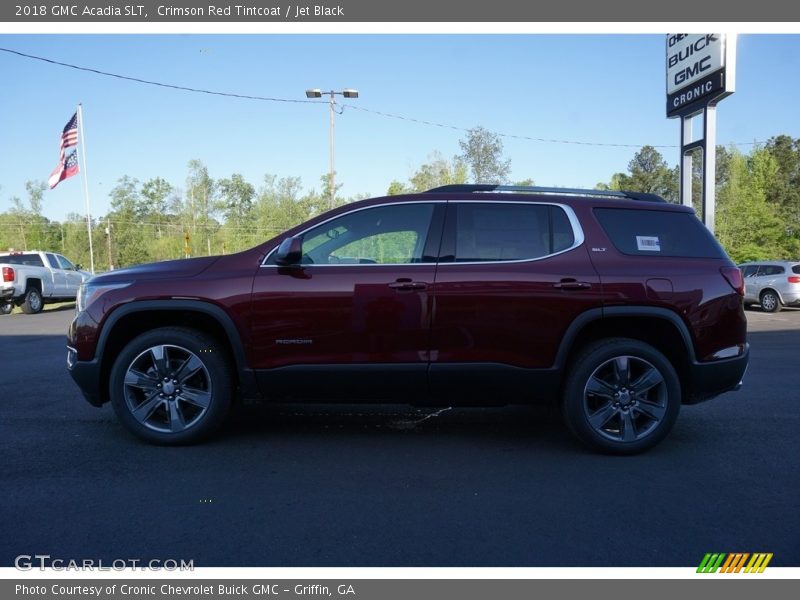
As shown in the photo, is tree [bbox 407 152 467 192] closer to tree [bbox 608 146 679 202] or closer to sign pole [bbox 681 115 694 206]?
sign pole [bbox 681 115 694 206]

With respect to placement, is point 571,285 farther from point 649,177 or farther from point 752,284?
point 649,177

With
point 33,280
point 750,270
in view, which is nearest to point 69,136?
point 33,280

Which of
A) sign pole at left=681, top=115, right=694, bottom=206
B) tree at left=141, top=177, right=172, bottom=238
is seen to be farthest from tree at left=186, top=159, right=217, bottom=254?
sign pole at left=681, top=115, right=694, bottom=206

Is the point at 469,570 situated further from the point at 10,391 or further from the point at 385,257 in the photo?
the point at 10,391

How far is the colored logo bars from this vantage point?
2.81m

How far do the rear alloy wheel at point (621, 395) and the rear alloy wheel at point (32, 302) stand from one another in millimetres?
19034

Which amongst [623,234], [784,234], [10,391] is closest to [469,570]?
[623,234]

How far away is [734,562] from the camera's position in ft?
9.35

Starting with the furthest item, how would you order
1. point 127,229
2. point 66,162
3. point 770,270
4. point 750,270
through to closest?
point 127,229 → point 66,162 → point 750,270 → point 770,270

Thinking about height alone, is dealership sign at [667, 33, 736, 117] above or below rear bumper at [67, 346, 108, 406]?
above

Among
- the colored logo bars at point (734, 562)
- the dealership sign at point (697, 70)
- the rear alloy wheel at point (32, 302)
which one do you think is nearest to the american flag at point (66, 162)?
the rear alloy wheel at point (32, 302)

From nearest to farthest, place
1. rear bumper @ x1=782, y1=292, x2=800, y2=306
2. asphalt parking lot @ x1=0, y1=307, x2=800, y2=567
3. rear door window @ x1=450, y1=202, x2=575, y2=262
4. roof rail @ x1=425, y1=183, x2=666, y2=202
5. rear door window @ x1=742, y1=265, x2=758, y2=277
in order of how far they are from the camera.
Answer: asphalt parking lot @ x1=0, y1=307, x2=800, y2=567
rear door window @ x1=450, y1=202, x2=575, y2=262
roof rail @ x1=425, y1=183, x2=666, y2=202
rear bumper @ x1=782, y1=292, x2=800, y2=306
rear door window @ x1=742, y1=265, x2=758, y2=277

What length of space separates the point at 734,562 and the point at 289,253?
314 cm

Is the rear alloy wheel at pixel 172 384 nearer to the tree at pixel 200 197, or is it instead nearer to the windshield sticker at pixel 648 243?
the windshield sticker at pixel 648 243
